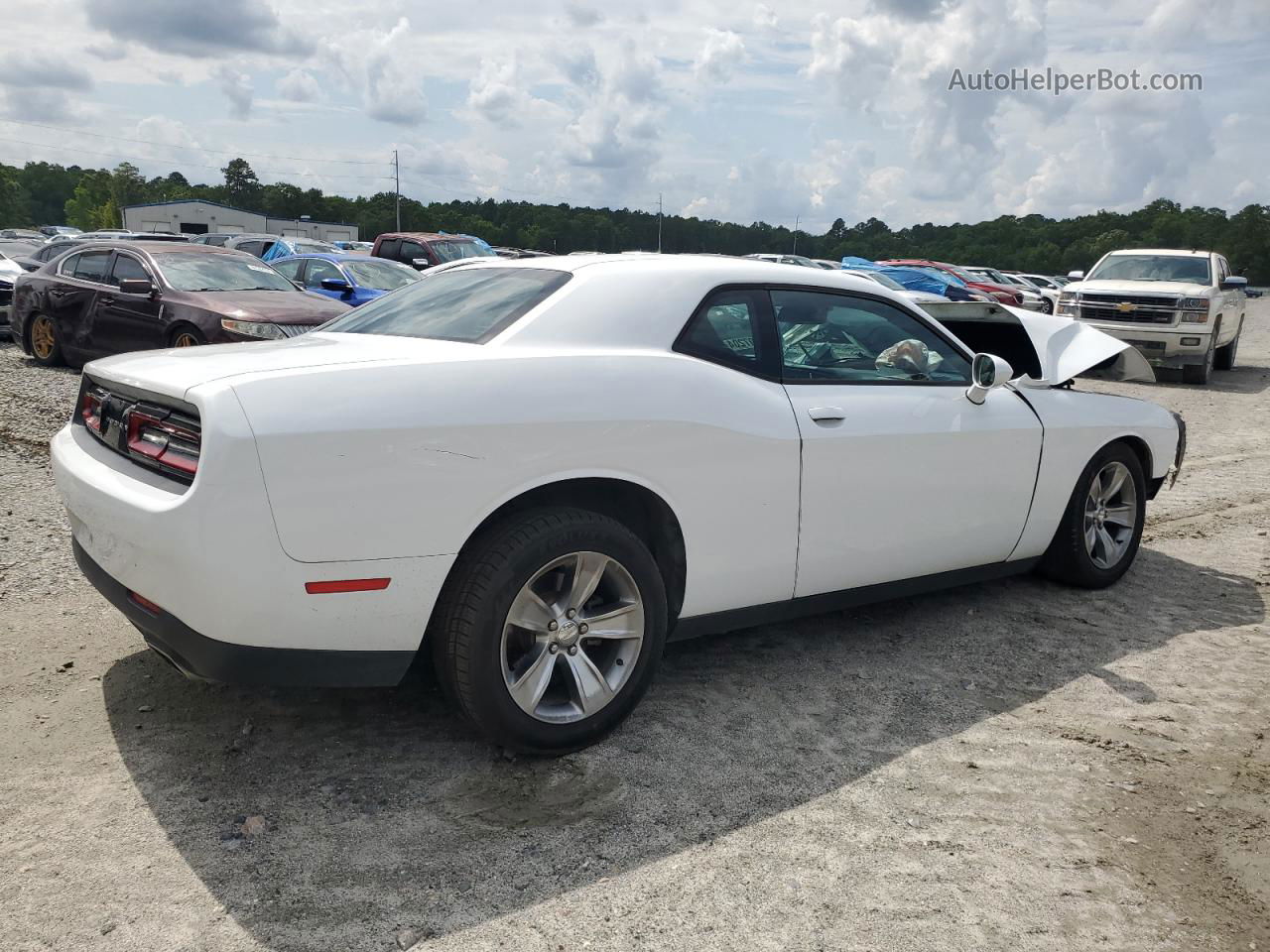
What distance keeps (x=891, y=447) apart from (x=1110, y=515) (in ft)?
6.59

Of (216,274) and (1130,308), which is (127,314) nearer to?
(216,274)

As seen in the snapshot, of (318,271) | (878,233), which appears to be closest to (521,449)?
(318,271)

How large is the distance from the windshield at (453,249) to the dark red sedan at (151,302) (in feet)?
24.5

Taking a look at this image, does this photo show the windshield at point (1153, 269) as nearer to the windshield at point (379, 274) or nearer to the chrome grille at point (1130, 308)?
the chrome grille at point (1130, 308)

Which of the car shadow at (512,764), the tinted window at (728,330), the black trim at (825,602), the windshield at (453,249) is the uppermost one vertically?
the windshield at (453,249)

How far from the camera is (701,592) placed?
3.60m

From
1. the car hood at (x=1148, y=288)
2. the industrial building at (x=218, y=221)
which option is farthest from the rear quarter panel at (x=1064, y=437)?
the industrial building at (x=218, y=221)

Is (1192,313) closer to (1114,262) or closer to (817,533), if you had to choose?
(1114,262)

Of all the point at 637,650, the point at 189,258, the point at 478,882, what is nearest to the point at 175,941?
the point at 478,882

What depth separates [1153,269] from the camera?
54.4 feet

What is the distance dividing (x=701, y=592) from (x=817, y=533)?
533 millimetres

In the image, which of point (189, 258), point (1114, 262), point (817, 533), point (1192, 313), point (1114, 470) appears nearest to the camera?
point (817, 533)

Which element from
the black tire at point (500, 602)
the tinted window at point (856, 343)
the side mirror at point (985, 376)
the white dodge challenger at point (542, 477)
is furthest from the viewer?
the side mirror at point (985, 376)

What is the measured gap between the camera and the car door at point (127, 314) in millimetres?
9938
